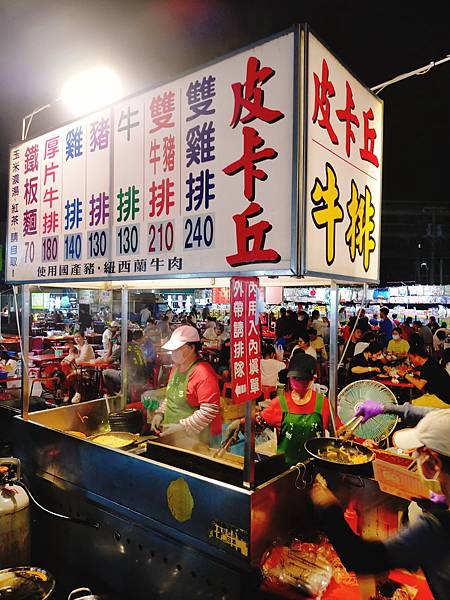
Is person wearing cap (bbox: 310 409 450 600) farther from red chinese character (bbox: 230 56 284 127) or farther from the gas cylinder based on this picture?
the gas cylinder

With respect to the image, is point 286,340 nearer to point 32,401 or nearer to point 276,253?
point 32,401

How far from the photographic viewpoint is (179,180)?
9.24 ft

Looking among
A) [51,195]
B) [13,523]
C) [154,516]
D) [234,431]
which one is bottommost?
[13,523]

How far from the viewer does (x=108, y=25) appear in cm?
403

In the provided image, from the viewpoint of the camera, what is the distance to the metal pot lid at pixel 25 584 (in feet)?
9.86

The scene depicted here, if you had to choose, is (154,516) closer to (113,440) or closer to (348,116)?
(113,440)

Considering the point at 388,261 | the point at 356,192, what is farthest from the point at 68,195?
the point at 388,261

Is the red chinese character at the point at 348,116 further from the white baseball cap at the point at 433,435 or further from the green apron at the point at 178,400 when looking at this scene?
the green apron at the point at 178,400

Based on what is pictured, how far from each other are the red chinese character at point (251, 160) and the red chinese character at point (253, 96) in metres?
0.09

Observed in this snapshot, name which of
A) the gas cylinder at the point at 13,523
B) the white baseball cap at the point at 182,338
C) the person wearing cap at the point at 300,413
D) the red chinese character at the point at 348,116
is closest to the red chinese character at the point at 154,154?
the red chinese character at the point at 348,116

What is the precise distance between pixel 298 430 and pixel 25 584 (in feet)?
8.05

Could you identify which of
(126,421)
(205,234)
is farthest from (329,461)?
(126,421)

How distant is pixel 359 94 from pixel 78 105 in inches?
143

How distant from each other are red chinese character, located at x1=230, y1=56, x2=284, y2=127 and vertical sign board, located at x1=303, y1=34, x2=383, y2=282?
0.23m
